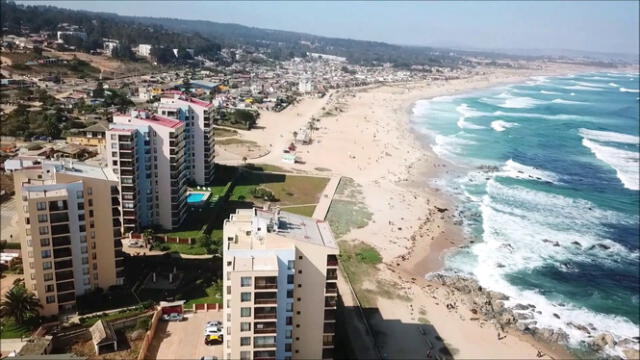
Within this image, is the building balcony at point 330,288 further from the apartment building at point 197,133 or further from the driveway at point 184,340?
the apartment building at point 197,133

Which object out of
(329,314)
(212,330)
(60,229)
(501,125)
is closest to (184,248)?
(60,229)

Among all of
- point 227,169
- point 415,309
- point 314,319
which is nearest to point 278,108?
point 227,169

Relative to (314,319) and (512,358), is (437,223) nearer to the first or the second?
(512,358)

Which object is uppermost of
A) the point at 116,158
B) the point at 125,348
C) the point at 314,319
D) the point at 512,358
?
the point at 116,158

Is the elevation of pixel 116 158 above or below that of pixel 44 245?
above

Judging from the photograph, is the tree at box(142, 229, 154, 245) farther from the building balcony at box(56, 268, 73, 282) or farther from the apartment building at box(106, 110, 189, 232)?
the building balcony at box(56, 268, 73, 282)

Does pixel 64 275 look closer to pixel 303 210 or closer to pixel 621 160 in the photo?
pixel 303 210

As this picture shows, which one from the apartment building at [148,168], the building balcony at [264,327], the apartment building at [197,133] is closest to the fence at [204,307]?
the building balcony at [264,327]
